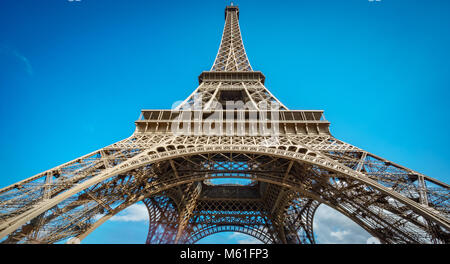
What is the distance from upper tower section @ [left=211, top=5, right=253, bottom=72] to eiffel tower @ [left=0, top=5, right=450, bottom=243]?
2.99 meters

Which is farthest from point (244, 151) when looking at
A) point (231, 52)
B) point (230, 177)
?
point (231, 52)

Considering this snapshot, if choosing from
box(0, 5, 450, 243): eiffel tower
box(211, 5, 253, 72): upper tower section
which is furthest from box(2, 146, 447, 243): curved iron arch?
box(211, 5, 253, 72): upper tower section

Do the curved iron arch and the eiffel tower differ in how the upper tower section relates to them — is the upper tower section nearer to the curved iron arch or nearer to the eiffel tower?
the eiffel tower

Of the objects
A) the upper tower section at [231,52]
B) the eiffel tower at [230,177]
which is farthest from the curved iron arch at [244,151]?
the upper tower section at [231,52]

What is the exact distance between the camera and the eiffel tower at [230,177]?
6.73m

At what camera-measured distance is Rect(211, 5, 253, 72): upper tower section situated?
20.6 metres

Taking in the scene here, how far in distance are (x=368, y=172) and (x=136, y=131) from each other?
40.4 feet

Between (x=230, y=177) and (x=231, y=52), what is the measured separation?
672 inches

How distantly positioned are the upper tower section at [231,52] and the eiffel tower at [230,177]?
299 cm

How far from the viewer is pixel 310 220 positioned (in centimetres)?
1611

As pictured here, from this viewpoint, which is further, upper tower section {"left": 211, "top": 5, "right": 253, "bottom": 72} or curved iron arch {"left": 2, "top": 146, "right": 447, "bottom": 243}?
upper tower section {"left": 211, "top": 5, "right": 253, "bottom": 72}

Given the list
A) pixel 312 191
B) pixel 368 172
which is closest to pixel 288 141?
pixel 312 191
